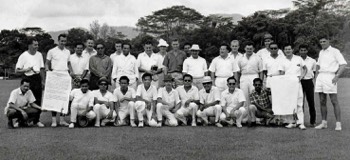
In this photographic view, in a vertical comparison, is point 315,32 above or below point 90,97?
above

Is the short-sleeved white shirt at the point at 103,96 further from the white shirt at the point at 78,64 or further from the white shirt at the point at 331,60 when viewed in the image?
the white shirt at the point at 331,60

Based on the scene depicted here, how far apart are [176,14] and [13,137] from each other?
2462 inches

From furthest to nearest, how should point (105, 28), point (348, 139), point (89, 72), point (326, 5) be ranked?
point (105, 28)
point (326, 5)
point (89, 72)
point (348, 139)

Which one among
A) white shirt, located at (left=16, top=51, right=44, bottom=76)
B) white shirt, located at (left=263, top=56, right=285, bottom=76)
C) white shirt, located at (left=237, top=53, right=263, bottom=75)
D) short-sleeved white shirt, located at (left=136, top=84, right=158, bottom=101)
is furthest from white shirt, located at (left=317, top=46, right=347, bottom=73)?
white shirt, located at (left=16, top=51, right=44, bottom=76)

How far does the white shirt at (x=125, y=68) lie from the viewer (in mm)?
10398

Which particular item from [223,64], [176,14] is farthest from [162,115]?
[176,14]

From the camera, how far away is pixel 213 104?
31.6ft

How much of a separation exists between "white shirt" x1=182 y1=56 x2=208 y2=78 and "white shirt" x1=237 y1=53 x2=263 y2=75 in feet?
3.37

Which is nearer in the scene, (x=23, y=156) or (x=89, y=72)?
(x=23, y=156)

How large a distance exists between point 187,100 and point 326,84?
3307 millimetres

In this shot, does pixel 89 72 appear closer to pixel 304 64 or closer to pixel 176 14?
pixel 304 64

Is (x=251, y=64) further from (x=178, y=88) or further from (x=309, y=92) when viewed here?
(x=178, y=88)

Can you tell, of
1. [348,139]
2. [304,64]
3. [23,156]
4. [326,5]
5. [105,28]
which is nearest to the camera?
[23,156]

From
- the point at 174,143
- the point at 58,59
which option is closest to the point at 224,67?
the point at 174,143
